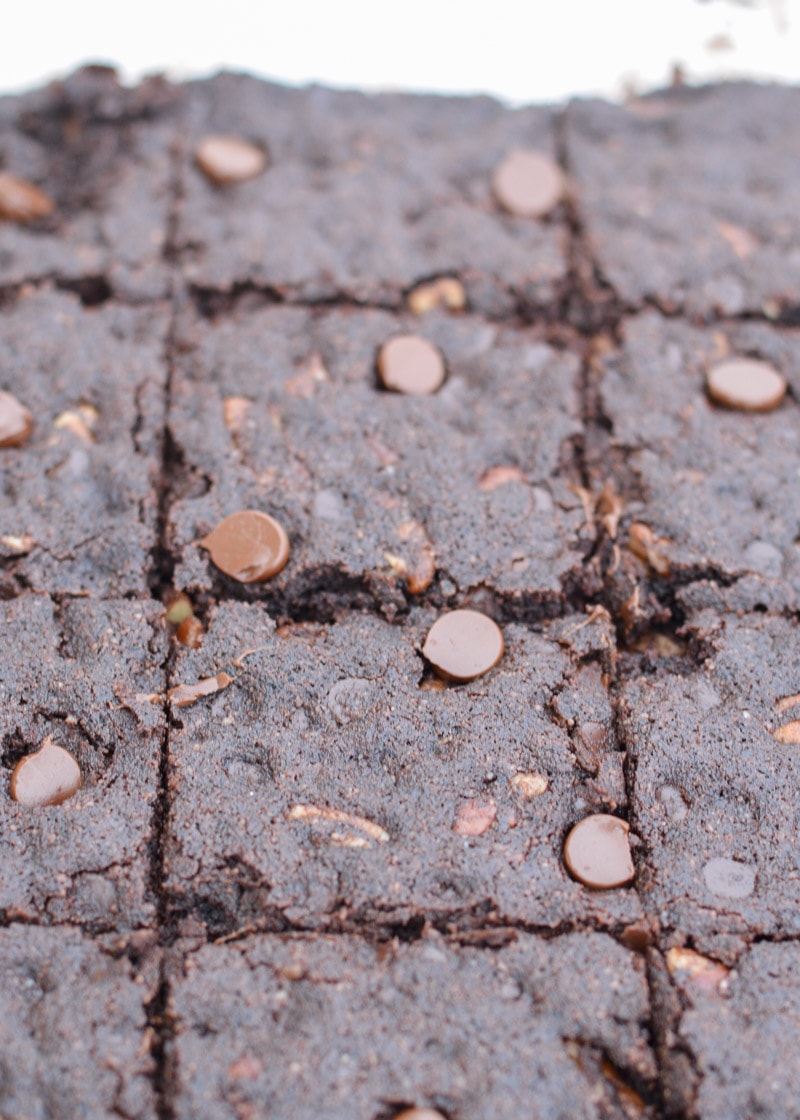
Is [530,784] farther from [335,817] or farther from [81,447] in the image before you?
[81,447]

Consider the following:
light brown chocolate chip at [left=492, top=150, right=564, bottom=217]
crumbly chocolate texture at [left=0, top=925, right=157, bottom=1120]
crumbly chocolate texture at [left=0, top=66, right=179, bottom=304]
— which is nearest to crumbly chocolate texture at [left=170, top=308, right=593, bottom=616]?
crumbly chocolate texture at [left=0, top=66, right=179, bottom=304]

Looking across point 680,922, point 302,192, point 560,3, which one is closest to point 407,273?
point 302,192

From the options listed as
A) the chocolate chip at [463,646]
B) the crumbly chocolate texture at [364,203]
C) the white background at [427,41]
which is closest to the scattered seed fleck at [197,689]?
the chocolate chip at [463,646]

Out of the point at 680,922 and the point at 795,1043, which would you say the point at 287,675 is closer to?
the point at 680,922

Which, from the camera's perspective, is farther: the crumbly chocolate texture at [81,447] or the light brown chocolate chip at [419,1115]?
the crumbly chocolate texture at [81,447]

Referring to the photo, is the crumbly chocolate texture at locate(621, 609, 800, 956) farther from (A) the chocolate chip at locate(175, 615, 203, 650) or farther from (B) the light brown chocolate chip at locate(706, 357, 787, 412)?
(A) the chocolate chip at locate(175, 615, 203, 650)

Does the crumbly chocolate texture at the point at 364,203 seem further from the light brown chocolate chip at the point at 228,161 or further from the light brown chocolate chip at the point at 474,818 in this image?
the light brown chocolate chip at the point at 474,818
